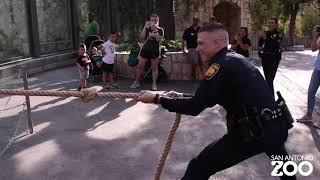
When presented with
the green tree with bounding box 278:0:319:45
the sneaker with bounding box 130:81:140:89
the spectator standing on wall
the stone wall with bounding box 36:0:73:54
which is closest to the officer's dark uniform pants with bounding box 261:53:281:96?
the spectator standing on wall

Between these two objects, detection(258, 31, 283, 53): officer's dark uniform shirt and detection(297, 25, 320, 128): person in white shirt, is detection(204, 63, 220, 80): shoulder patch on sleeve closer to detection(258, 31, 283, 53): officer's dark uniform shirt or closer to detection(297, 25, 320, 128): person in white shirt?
detection(297, 25, 320, 128): person in white shirt

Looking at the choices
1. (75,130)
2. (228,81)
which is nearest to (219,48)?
(228,81)

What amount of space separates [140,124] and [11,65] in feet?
16.6

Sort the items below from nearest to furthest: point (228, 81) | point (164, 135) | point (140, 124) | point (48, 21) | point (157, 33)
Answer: point (228, 81)
point (164, 135)
point (140, 124)
point (157, 33)
point (48, 21)

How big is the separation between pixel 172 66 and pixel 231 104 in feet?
24.7

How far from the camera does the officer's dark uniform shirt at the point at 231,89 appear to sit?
3025 millimetres

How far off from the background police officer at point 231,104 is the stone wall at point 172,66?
285 inches

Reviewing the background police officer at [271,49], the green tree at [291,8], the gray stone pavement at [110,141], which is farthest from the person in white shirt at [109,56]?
the green tree at [291,8]

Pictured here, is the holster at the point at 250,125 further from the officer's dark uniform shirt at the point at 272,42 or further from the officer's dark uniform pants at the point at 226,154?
the officer's dark uniform shirt at the point at 272,42

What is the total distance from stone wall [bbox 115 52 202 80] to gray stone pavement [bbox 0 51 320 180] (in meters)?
2.48

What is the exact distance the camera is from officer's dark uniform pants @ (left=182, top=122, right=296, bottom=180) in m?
3.18

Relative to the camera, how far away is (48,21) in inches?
496

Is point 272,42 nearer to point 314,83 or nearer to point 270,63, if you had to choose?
point 270,63

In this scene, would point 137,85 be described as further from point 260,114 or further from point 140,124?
point 260,114
